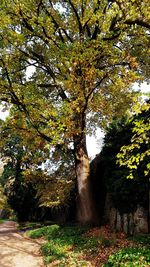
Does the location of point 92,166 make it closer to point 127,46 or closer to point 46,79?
point 46,79

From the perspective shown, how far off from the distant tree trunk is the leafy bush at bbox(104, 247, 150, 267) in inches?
263

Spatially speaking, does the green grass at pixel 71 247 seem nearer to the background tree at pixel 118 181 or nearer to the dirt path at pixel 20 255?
the dirt path at pixel 20 255

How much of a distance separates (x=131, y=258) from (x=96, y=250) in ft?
8.42

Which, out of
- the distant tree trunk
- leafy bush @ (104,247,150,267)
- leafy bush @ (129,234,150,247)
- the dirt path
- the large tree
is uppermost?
the large tree

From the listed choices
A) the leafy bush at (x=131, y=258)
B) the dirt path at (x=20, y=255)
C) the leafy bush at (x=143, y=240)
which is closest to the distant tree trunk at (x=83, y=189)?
the dirt path at (x=20, y=255)

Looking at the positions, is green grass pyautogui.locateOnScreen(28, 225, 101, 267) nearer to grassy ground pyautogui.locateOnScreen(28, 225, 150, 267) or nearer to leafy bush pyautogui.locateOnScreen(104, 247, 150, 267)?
grassy ground pyautogui.locateOnScreen(28, 225, 150, 267)

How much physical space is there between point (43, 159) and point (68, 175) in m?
2.60

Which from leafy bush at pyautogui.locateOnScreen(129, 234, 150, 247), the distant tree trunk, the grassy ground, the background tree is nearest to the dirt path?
the grassy ground

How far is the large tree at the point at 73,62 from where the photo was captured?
37.8 feet

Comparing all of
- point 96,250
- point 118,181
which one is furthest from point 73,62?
point 96,250

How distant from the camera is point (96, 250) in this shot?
1073cm

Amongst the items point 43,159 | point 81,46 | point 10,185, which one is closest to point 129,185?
point 81,46

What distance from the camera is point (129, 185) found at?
42.7 feet

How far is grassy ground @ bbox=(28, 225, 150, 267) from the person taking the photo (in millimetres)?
8557
